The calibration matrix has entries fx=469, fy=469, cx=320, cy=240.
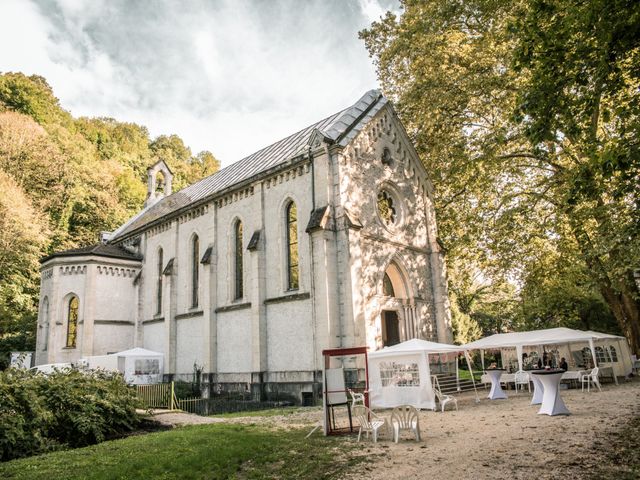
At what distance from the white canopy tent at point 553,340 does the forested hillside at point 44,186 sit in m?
32.2

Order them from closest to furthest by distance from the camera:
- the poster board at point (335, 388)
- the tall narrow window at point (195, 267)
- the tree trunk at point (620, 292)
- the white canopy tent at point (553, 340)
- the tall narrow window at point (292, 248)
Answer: the poster board at point (335, 388) → the white canopy tent at point (553, 340) → the tree trunk at point (620, 292) → the tall narrow window at point (292, 248) → the tall narrow window at point (195, 267)

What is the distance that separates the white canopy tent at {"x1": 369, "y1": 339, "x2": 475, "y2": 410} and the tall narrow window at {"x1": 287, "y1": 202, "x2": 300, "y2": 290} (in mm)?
5474

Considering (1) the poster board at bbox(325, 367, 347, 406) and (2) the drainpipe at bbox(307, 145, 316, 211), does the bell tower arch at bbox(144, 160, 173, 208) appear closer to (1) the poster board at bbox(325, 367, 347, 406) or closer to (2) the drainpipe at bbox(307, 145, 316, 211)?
(2) the drainpipe at bbox(307, 145, 316, 211)

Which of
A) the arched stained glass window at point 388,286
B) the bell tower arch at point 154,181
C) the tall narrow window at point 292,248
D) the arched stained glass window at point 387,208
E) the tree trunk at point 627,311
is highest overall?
the bell tower arch at point 154,181

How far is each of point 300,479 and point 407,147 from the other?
63.6 ft

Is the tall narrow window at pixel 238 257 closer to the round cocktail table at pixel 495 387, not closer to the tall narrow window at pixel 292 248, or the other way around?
the tall narrow window at pixel 292 248

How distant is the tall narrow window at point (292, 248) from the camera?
20.7 meters

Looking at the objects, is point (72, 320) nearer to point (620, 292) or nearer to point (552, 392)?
point (552, 392)

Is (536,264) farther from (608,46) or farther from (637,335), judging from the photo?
(608,46)

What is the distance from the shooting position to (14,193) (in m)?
36.4

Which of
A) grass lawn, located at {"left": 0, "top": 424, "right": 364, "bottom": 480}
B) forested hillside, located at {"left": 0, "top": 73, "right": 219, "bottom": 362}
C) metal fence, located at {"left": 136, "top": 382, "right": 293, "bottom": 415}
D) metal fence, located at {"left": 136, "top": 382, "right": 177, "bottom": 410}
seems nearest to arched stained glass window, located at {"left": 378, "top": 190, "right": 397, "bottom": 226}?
metal fence, located at {"left": 136, "top": 382, "right": 293, "bottom": 415}

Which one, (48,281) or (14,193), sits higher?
(14,193)


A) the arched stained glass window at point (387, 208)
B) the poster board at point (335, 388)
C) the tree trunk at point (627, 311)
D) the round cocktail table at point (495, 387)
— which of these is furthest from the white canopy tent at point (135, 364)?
the tree trunk at point (627, 311)

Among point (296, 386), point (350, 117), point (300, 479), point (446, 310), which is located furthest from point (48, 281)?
point (300, 479)
